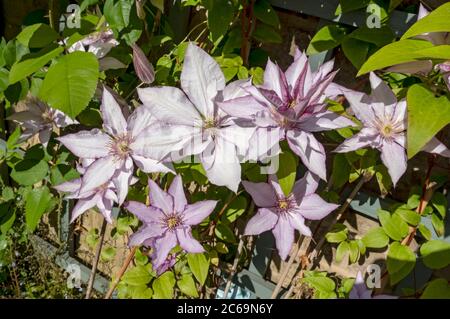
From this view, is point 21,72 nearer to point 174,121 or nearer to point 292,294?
point 174,121

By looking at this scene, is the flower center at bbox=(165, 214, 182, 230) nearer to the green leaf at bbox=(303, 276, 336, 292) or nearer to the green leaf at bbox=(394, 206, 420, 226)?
the green leaf at bbox=(303, 276, 336, 292)

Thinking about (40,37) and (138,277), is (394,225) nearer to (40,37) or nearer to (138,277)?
(138,277)

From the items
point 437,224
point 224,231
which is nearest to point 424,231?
point 437,224

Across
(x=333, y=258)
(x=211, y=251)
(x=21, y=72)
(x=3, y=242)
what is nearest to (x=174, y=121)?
(x=21, y=72)

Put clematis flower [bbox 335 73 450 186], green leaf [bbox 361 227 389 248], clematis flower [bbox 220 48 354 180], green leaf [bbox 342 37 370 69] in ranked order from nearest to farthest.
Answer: clematis flower [bbox 220 48 354 180] < clematis flower [bbox 335 73 450 186] < green leaf [bbox 342 37 370 69] < green leaf [bbox 361 227 389 248]

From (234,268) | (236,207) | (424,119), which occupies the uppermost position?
(424,119)

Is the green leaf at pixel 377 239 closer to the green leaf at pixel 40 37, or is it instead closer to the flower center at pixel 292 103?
the flower center at pixel 292 103

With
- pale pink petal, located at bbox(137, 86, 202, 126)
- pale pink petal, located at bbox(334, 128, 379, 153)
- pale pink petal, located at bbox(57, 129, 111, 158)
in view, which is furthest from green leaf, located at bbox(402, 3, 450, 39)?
pale pink petal, located at bbox(57, 129, 111, 158)
